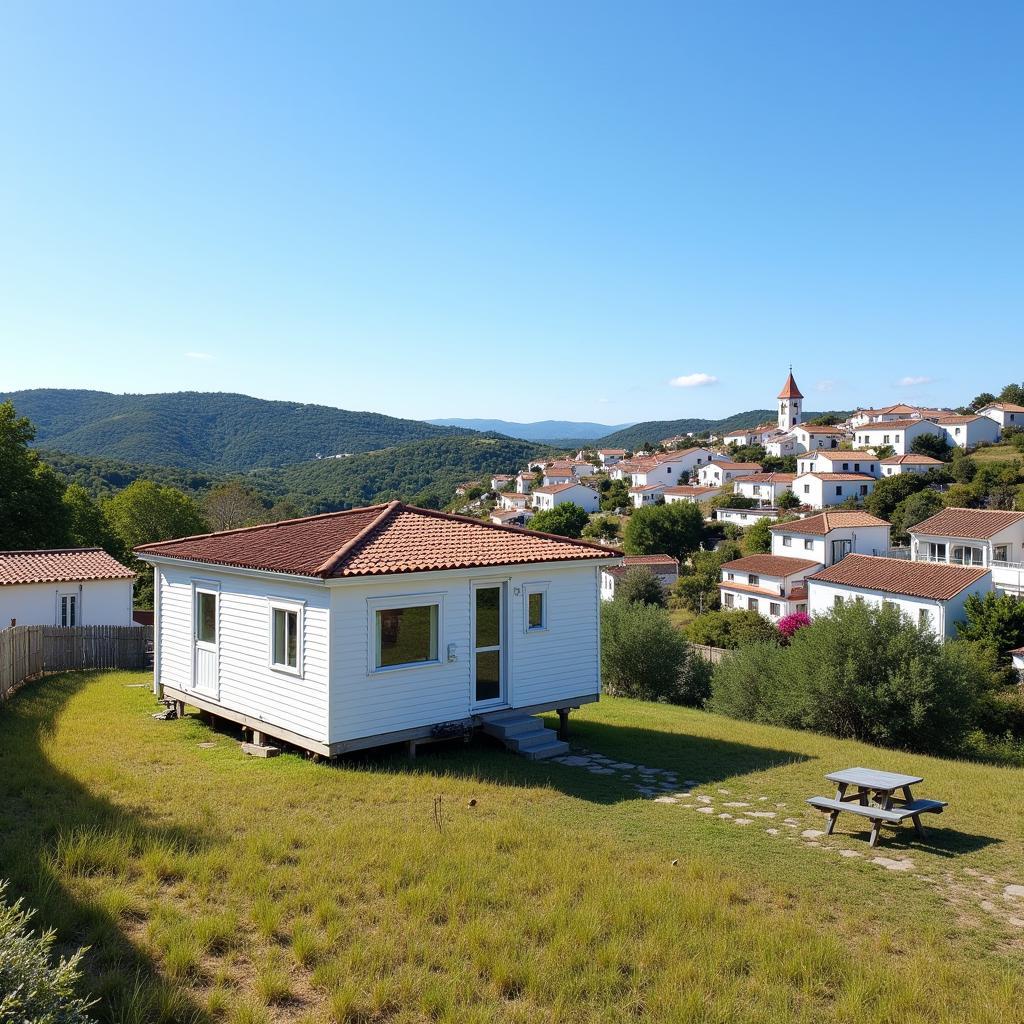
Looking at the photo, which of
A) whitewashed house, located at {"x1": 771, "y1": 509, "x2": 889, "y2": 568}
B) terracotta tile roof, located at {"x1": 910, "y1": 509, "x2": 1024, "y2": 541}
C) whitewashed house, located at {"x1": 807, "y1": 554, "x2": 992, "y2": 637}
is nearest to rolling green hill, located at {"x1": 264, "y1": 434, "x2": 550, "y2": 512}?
whitewashed house, located at {"x1": 771, "y1": 509, "x2": 889, "y2": 568}

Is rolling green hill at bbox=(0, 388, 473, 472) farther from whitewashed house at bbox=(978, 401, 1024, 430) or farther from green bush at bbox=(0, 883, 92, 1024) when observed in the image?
green bush at bbox=(0, 883, 92, 1024)

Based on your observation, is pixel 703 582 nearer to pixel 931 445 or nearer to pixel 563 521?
pixel 563 521

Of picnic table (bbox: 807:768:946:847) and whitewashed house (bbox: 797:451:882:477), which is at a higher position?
whitewashed house (bbox: 797:451:882:477)

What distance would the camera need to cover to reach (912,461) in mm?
89688

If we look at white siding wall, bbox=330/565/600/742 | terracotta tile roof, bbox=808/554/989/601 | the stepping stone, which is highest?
white siding wall, bbox=330/565/600/742

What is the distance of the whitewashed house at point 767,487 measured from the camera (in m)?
94.4

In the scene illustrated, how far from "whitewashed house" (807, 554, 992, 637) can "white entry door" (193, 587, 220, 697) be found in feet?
109

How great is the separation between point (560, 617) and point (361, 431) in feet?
590

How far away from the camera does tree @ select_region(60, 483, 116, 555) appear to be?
149ft

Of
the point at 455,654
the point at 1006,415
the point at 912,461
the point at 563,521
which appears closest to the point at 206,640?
the point at 455,654

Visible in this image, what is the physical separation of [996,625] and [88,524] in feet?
153

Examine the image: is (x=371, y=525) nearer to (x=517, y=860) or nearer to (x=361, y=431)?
(x=517, y=860)

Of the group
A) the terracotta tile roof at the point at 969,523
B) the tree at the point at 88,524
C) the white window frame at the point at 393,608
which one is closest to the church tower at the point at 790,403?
the terracotta tile roof at the point at 969,523

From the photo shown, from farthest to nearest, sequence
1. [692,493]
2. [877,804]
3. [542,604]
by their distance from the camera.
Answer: [692,493]
[542,604]
[877,804]
